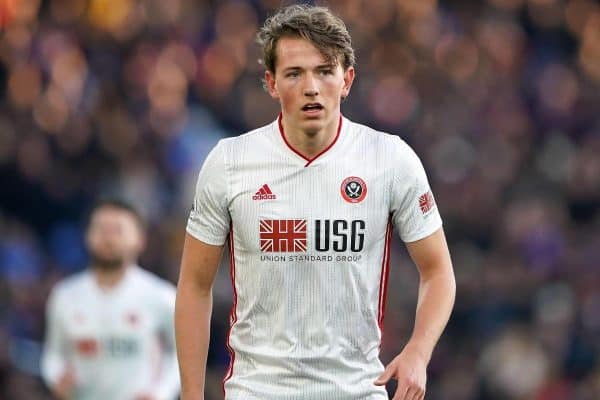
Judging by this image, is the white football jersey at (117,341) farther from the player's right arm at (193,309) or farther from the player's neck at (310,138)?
the player's neck at (310,138)

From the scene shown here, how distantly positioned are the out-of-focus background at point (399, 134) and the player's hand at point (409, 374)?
6.74 metres

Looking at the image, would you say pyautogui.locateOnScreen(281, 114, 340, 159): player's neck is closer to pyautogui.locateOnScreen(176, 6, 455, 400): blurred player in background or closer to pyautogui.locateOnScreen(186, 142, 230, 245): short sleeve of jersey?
pyautogui.locateOnScreen(176, 6, 455, 400): blurred player in background

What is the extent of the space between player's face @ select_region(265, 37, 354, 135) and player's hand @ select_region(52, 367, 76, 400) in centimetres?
448

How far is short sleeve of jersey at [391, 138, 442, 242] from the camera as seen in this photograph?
16.3ft

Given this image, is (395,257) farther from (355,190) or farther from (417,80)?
(355,190)

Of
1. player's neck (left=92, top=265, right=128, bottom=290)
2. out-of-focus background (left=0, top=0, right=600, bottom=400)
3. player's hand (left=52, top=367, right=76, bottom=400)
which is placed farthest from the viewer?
out-of-focus background (left=0, top=0, right=600, bottom=400)

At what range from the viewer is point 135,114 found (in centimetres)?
1321

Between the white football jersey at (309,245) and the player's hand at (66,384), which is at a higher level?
the white football jersey at (309,245)

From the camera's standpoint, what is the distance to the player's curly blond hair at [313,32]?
16.0 ft

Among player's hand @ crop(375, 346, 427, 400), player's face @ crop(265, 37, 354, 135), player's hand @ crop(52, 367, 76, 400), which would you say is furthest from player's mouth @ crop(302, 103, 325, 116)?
player's hand @ crop(52, 367, 76, 400)

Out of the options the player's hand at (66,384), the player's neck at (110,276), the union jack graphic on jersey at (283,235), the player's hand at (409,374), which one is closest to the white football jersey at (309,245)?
the union jack graphic on jersey at (283,235)

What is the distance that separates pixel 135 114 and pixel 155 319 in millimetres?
4442

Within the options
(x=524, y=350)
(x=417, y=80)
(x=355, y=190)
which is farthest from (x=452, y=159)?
(x=355, y=190)

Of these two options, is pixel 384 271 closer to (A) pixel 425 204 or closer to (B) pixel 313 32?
(A) pixel 425 204
